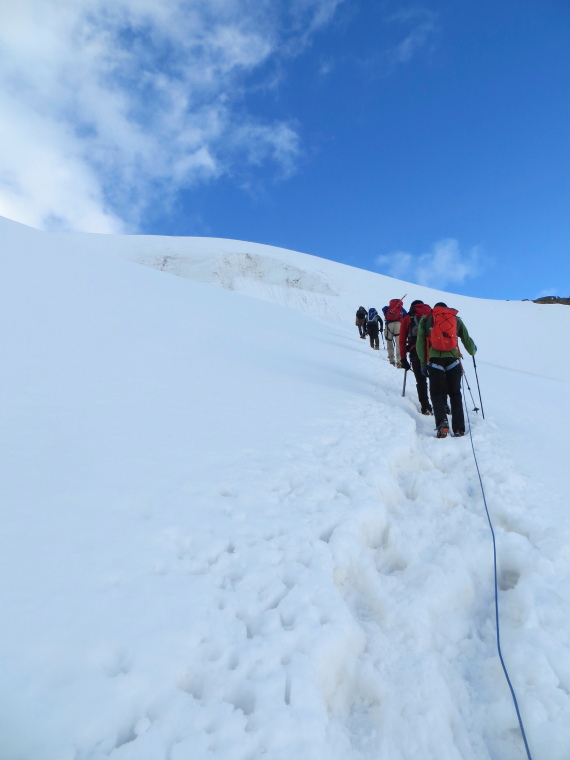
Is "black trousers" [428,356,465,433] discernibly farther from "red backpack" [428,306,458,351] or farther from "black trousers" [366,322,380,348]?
"black trousers" [366,322,380,348]

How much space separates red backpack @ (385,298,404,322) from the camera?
9.29 meters

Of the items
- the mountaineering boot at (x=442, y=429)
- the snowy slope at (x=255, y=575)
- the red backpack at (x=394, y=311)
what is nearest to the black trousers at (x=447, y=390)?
the mountaineering boot at (x=442, y=429)

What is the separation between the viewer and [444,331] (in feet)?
17.1

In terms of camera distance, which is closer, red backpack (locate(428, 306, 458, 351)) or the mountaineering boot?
the mountaineering boot

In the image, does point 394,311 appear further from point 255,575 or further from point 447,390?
point 255,575

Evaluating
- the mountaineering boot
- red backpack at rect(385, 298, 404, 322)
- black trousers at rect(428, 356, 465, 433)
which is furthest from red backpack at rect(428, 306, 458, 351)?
red backpack at rect(385, 298, 404, 322)

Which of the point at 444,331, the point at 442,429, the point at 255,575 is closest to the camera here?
the point at 255,575

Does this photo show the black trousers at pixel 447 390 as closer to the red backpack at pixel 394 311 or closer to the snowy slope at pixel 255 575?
the snowy slope at pixel 255 575

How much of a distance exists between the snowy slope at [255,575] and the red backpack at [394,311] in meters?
4.76

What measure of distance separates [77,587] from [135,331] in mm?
5342

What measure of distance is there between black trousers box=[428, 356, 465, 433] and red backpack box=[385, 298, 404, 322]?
428 cm

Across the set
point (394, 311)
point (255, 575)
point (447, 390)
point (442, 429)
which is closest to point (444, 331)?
point (447, 390)

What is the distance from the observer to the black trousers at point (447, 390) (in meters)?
5.12

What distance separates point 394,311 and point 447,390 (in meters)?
4.50
